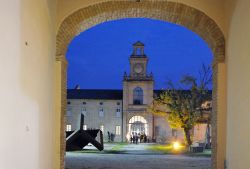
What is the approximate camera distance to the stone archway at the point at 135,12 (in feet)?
25.6

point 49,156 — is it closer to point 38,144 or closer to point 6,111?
point 38,144

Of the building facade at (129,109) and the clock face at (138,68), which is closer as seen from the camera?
the building facade at (129,109)

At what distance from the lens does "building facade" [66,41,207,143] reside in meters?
49.7

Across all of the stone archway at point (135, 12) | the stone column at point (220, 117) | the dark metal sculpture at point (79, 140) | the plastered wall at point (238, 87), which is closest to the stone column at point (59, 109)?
the stone archway at point (135, 12)

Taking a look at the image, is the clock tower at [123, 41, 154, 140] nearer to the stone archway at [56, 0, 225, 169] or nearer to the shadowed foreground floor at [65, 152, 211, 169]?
the shadowed foreground floor at [65, 152, 211, 169]

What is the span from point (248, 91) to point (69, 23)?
3262 millimetres

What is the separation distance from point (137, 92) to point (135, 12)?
42.5 metres

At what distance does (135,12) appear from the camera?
881 centimetres

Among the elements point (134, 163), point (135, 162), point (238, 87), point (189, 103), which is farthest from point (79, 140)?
point (238, 87)

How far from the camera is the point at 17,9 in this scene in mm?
4980

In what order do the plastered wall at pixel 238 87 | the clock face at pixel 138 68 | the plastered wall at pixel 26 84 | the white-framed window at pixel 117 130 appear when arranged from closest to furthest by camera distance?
the plastered wall at pixel 26 84, the plastered wall at pixel 238 87, the clock face at pixel 138 68, the white-framed window at pixel 117 130

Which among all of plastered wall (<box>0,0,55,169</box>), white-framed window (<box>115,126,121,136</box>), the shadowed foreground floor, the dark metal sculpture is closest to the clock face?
white-framed window (<box>115,126,121,136</box>)

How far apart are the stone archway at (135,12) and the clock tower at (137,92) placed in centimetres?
4200

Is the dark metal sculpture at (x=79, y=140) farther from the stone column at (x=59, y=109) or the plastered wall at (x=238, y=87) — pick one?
the plastered wall at (x=238, y=87)
